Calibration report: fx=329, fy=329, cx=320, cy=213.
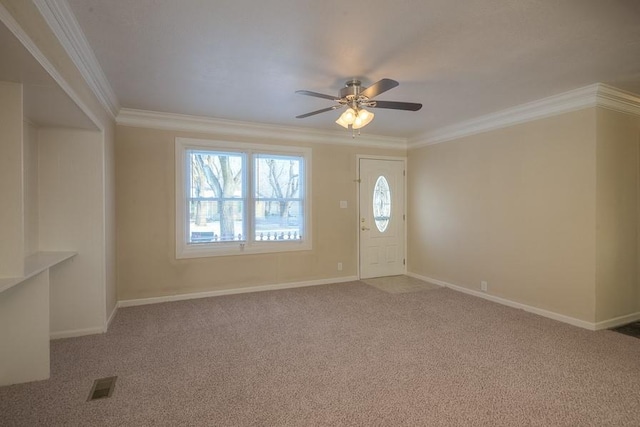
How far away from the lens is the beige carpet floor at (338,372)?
80.5 inches

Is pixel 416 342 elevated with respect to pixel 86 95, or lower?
lower

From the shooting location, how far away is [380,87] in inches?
103

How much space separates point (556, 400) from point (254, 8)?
318cm

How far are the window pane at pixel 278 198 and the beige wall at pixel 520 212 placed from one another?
217 centimetres

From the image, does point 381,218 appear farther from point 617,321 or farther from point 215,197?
point 617,321

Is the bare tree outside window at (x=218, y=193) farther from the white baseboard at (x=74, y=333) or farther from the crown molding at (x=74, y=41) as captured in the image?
the white baseboard at (x=74, y=333)

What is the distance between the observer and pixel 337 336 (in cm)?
325

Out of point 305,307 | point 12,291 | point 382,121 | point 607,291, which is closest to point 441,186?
point 382,121

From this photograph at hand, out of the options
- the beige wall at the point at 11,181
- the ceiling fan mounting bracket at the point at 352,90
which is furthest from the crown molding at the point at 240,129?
the beige wall at the point at 11,181

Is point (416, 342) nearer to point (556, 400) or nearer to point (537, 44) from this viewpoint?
point (556, 400)

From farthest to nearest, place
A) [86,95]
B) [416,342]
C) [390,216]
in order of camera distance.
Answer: [390,216], [416,342], [86,95]

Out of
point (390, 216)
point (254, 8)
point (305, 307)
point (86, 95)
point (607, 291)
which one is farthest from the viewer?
point (390, 216)

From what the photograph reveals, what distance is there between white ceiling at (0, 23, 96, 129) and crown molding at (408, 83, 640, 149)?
4489mm

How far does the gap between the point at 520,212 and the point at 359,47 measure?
296 cm
